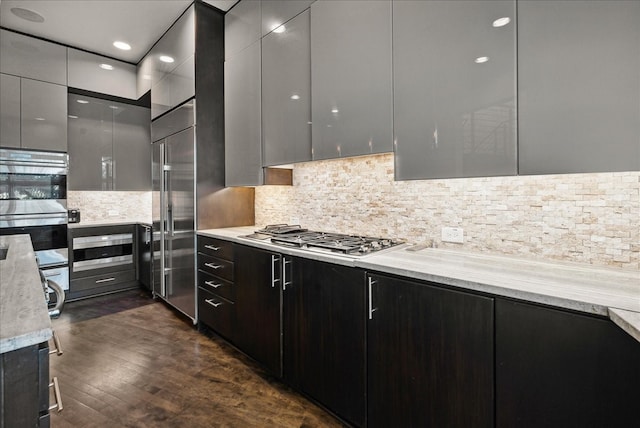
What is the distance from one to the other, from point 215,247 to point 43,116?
110 inches

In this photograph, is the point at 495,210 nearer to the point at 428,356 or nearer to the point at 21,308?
the point at 428,356

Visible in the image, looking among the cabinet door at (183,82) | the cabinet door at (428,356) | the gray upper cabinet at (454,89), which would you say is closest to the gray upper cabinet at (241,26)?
the cabinet door at (183,82)

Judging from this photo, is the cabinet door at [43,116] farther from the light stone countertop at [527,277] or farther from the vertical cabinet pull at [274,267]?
the light stone countertop at [527,277]

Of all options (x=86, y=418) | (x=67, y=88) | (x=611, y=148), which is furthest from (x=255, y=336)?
(x=67, y=88)

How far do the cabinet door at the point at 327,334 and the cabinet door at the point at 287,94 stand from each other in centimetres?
93

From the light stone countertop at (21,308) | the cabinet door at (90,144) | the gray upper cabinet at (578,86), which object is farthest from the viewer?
the cabinet door at (90,144)

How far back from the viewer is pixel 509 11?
1.41m

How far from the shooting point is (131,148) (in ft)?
14.8

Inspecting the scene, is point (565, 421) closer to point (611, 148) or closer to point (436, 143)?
point (611, 148)

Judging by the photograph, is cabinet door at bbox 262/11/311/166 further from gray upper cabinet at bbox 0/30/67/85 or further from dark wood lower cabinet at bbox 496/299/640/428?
gray upper cabinet at bbox 0/30/67/85

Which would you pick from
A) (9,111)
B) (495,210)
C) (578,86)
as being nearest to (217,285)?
(495,210)

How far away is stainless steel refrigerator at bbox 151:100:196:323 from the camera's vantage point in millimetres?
3088

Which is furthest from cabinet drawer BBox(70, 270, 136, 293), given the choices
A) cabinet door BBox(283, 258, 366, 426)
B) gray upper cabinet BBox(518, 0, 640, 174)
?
gray upper cabinet BBox(518, 0, 640, 174)

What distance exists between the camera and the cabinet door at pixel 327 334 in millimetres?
1645
